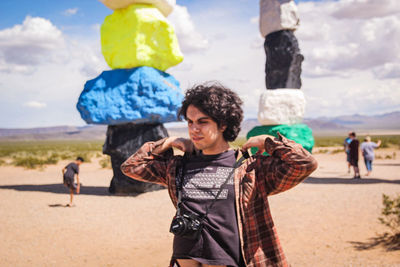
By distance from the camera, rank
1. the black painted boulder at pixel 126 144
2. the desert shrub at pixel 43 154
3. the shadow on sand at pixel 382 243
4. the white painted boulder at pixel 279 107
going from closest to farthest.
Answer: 1. the shadow on sand at pixel 382 243
2. the black painted boulder at pixel 126 144
3. the white painted boulder at pixel 279 107
4. the desert shrub at pixel 43 154

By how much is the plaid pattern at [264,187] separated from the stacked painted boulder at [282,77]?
783 centimetres

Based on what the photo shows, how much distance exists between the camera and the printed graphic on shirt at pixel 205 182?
1848 mm

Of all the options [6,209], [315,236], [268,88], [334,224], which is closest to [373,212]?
[334,224]

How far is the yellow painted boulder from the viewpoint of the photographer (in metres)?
8.23

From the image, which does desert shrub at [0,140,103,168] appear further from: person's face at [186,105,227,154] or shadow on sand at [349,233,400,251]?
person's face at [186,105,227,154]

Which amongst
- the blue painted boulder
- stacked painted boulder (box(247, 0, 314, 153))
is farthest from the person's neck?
stacked painted boulder (box(247, 0, 314, 153))

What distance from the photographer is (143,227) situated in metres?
5.92

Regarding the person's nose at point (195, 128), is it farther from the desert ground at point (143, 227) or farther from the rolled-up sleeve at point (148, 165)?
the desert ground at point (143, 227)

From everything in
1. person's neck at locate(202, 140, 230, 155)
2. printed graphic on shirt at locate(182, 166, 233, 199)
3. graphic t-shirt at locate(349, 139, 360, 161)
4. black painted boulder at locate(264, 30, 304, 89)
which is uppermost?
black painted boulder at locate(264, 30, 304, 89)

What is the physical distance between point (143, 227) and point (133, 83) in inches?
142

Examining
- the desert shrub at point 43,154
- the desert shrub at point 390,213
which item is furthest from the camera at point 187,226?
the desert shrub at point 43,154

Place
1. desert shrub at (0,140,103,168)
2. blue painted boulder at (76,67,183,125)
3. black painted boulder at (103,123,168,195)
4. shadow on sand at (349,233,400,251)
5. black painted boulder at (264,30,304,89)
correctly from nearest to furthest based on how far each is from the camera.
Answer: shadow on sand at (349,233,400,251), blue painted boulder at (76,67,183,125), black painted boulder at (103,123,168,195), black painted boulder at (264,30,304,89), desert shrub at (0,140,103,168)

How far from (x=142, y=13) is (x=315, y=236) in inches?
243

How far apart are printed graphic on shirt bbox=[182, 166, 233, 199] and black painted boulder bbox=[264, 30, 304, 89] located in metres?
8.80
